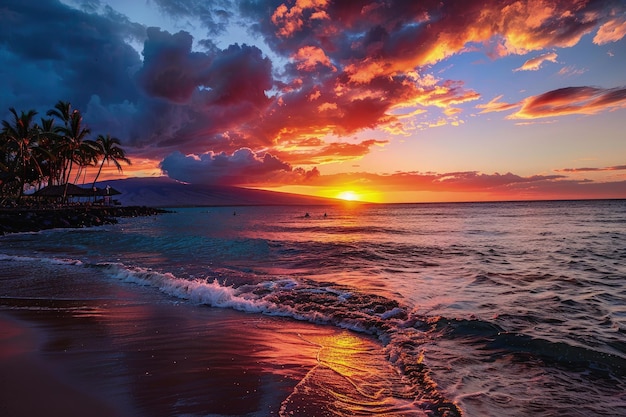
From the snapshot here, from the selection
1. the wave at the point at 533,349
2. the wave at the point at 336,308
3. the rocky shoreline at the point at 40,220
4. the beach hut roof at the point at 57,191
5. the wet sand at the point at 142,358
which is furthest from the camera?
the beach hut roof at the point at 57,191

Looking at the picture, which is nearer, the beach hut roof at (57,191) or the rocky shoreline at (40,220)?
the rocky shoreline at (40,220)

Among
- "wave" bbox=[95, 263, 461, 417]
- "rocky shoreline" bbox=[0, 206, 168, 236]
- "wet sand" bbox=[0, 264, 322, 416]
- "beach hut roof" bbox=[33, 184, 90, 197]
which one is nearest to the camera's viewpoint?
"wet sand" bbox=[0, 264, 322, 416]

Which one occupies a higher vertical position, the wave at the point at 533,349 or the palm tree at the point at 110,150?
the palm tree at the point at 110,150

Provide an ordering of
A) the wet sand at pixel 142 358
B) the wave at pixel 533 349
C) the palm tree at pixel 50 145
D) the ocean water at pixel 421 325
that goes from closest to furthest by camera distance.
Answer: the wet sand at pixel 142 358 < the ocean water at pixel 421 325 < the wave at pixel 533 349 < the palm tree at pixel 50 145

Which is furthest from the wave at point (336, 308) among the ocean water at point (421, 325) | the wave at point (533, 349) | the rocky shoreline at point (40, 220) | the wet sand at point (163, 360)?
the rocky shoreline at point (40, 220)

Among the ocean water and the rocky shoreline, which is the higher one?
the rocky shoreline

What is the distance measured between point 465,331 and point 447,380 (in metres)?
2.53

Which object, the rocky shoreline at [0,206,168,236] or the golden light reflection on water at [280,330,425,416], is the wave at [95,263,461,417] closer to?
the golden light reflection on water at [280,330,425,416]

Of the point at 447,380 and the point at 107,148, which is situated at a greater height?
the point at 107,148

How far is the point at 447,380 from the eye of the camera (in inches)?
207

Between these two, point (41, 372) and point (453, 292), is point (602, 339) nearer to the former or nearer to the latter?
point (453, 292)

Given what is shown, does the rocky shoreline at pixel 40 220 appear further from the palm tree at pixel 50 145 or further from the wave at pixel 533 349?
the wave at pixel 533 349

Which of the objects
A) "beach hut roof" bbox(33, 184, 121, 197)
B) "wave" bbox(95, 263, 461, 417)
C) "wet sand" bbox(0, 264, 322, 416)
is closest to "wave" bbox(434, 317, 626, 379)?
"wave" bbox(95, 263, 461, 417)

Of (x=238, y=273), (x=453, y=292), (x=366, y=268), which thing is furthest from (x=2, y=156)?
(x=453, y=292)
